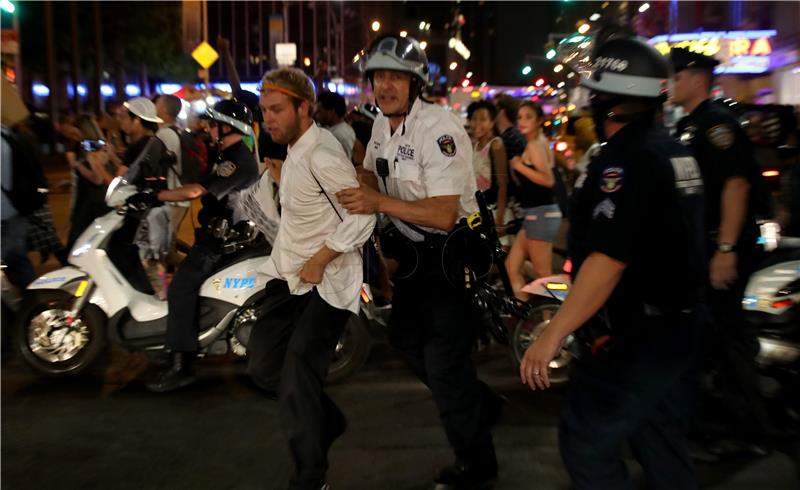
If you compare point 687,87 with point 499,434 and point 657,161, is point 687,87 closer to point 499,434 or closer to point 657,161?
point 657,161

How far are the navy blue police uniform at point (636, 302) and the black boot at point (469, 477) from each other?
3.87 feet

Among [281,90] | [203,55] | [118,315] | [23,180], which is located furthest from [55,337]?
[203,55]

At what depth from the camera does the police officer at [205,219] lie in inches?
201

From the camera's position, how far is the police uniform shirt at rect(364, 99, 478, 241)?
3.44 metres

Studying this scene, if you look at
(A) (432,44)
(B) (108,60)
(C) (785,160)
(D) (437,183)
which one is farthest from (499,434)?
(A) (432,44)

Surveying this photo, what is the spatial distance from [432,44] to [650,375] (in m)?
90.8

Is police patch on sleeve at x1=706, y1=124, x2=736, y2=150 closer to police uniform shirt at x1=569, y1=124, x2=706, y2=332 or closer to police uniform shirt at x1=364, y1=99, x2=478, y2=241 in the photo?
police uniform shirt at x1=364, y1=99, x2=478, y2=241

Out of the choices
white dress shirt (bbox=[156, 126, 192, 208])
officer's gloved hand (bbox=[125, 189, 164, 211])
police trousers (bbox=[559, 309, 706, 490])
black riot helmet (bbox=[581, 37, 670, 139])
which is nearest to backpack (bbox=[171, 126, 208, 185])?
white dress shirt (bbox=[156, 126, 192, 208])

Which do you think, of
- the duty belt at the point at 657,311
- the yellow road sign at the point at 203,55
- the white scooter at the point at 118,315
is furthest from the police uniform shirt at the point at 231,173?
the yellow road sign at the point at 203,55

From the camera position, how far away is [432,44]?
9025 cm

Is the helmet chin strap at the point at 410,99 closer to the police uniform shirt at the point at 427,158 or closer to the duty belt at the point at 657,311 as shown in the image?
the police uniform shirt at the point at 427,158

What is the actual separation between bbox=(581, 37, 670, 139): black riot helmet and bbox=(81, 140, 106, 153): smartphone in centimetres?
611

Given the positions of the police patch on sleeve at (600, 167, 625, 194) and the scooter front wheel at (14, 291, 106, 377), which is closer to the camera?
the police patch on sleeve at (600, 167, 625, 194)

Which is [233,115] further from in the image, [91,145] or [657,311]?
[657,311]
